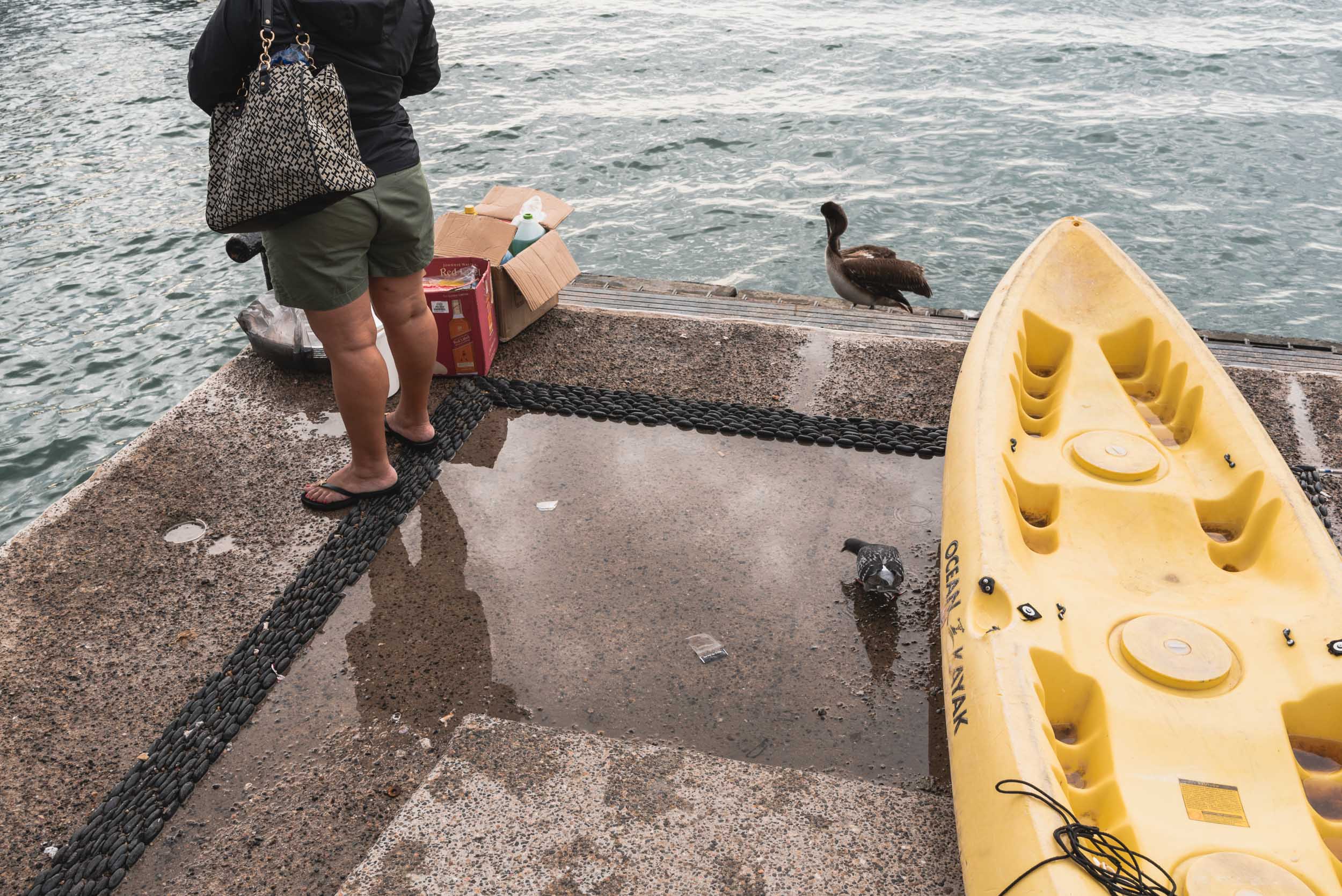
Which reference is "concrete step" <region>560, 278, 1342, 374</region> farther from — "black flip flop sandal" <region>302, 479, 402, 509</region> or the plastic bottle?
"black flip flop sandal" <region>302, 479, 402, 509</region>

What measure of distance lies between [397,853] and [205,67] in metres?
2.21

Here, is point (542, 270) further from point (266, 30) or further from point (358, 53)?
point (266, 30)

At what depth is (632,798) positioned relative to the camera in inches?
95.0

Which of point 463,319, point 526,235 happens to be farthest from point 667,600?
point 526,235

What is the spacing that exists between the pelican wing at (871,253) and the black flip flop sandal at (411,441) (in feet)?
11.1

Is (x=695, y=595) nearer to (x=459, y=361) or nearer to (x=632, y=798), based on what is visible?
(x=632, y=798)

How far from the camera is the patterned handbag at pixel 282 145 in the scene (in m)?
2.69

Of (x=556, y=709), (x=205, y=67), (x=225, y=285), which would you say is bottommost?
(x=225, y=285)

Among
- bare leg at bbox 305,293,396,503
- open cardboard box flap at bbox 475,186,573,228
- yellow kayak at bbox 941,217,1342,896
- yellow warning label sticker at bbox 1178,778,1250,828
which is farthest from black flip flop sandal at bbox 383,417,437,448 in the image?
yellow warning label sticker at bbox 1178,778,1250,828

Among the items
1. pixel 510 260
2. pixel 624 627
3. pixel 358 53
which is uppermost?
pixel 358 53

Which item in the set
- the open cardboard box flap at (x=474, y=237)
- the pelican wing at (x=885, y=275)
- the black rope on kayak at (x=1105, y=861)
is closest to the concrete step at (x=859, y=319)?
the pelican wing at (x=885, y=275)

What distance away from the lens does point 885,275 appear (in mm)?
6078

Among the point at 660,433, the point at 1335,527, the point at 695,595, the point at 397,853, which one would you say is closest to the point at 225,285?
the point at 660,433

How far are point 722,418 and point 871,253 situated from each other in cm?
277
